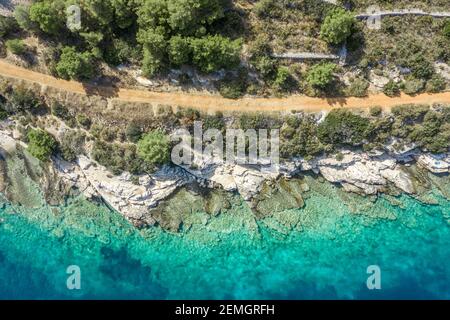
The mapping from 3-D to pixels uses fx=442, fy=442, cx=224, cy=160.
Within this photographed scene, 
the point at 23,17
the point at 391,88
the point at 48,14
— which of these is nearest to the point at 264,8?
the point at 391,88

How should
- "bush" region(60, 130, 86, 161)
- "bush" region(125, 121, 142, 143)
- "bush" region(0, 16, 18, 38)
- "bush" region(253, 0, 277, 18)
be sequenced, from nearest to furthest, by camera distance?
"bush" region(253, 0, 277, 18) → "bush" region(0, 16, 18, 38) → "bush" region(125, 121, 142, 143) → "bush" region(60, 130, 86, 161)

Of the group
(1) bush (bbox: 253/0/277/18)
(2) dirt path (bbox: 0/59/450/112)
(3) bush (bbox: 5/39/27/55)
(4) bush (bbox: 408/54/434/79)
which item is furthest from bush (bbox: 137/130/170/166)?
(4) bush (bbox: 408/54/434/79)

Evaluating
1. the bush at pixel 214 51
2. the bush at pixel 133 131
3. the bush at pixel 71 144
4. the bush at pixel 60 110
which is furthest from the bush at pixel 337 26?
the bush at pixel 60 110

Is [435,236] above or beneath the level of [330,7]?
beneath

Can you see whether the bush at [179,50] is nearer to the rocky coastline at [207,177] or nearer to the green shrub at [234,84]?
the green shrub at [234,84]

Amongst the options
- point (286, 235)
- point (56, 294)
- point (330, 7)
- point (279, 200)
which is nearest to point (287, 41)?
point (330, 7)

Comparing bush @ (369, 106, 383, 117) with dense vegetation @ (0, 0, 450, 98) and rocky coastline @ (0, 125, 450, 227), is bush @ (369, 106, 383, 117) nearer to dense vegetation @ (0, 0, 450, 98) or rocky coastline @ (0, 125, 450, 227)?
dense vegetation @ (0, 0, 450, 98)
